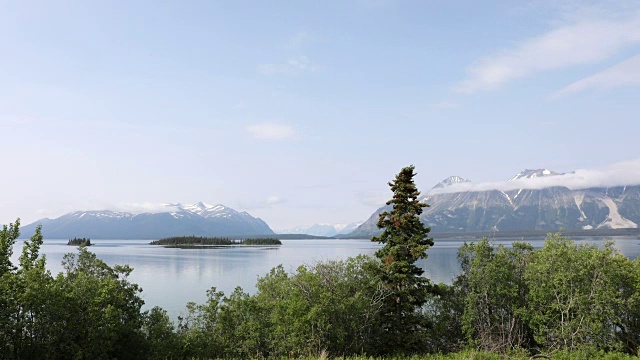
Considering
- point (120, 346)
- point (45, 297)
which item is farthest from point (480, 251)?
point (45, 297)

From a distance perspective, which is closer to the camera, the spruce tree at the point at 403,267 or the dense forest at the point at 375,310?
the dense forest at the point at 375,310

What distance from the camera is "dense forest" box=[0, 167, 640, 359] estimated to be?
23.2m

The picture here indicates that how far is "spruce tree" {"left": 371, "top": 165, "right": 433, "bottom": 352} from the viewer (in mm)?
31033

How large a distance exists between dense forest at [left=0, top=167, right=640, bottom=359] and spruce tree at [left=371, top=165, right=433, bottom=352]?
89 millimetres

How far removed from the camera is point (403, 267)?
104 feet

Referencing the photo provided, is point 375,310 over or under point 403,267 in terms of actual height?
under

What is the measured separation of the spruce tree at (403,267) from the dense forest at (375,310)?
9 cm

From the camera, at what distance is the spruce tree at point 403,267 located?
31.0 meters

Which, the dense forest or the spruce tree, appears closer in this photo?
the dense forest

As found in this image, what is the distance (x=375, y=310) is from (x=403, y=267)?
381 centimetres

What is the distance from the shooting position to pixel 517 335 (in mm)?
32688

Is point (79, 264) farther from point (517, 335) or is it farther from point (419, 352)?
point (517, 335)

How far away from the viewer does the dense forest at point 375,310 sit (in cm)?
2316

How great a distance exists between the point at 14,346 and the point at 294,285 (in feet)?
51.6
